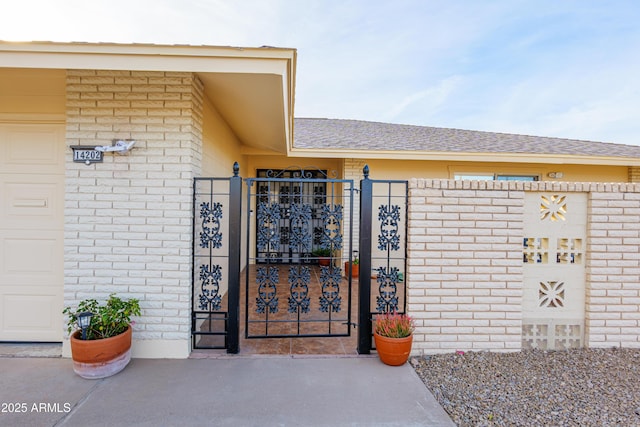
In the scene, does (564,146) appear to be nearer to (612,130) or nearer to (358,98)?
(358,98)

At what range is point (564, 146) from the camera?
28.2 ft

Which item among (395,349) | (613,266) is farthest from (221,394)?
(613,266)

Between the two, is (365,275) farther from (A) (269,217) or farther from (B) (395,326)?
(A) (269,217)

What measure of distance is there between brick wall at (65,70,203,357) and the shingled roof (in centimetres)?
431

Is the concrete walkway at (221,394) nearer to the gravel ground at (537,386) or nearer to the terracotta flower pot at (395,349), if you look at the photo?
the terracotta flower pot at (395,349)

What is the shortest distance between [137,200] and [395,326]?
2.88 metres

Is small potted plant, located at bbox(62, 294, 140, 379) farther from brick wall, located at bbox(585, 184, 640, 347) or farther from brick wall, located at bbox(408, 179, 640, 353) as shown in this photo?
brick wall, located at bbox(585, 184, 640, 347)

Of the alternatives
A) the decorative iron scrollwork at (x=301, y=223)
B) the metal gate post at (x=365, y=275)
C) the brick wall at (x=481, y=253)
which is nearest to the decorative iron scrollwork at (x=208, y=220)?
the decorative iron scrollwork at (x=301, y=223)

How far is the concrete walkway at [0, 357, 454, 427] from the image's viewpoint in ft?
7.00

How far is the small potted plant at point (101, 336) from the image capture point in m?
2.55

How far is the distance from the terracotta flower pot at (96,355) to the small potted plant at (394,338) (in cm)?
242

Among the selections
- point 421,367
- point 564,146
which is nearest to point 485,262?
point 421,367

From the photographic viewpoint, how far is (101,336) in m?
2.67

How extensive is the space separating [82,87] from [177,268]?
201 cm
